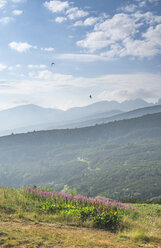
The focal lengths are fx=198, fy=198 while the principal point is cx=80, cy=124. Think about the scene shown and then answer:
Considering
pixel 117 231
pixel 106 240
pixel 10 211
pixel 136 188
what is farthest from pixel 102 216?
pixel 136 188

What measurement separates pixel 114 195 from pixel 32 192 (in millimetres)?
125699

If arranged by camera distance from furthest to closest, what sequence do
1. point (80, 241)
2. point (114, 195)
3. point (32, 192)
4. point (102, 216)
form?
point (114, 195), point (32, 192), point (102, 216), point (80, 241)

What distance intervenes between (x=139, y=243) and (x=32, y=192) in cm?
715

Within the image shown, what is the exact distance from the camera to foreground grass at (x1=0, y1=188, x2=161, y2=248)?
5941 mm

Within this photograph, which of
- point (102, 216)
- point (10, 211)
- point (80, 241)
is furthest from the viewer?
point (10, 211)

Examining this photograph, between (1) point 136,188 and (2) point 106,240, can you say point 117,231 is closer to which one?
(2) point 106,240

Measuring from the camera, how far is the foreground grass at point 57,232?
594 cm

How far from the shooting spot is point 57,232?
688cm

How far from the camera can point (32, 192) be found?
11727 mm

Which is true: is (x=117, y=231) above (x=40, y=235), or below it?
below

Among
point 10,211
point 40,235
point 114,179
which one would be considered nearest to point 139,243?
point 40,235

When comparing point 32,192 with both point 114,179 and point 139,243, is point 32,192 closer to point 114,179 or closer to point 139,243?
point 139,243

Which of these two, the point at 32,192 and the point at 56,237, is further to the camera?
the point at 32,192

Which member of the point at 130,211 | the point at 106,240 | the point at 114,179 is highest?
the point at 106,240
